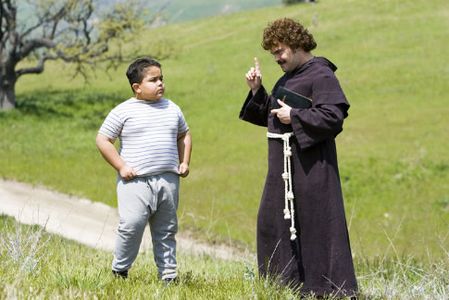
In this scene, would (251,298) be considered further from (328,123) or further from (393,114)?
(393,114)

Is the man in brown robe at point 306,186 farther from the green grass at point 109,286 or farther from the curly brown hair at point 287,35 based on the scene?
the green grass at point 109,286

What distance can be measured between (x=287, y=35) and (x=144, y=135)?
4.50 ft

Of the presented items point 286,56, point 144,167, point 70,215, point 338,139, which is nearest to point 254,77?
point 286,56

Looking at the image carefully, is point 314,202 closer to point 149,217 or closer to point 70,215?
point 149,217

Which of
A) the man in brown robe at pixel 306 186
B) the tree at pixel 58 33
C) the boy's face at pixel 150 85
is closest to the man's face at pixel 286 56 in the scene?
the man in brown robe at pixel 306 186

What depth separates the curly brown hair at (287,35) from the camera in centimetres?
557

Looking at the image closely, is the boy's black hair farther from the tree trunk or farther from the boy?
the tree trunk

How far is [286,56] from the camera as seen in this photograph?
18.5 feet

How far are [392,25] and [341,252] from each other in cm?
3799

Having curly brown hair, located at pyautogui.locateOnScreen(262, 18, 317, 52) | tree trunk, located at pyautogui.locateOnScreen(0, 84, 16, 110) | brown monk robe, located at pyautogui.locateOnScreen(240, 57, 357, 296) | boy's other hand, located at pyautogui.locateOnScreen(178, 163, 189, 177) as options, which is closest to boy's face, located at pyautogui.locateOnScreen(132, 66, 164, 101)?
boy's other hand, located at pyautogui.locateOnScreen(178, 163, 189, 177)

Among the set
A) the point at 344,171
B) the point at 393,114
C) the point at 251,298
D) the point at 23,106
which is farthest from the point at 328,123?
the point at 23,106

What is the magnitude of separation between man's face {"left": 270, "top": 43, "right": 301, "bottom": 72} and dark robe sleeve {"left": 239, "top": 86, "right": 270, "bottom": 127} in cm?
38

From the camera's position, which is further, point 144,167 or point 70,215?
point 70,215

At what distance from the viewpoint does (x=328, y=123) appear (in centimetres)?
538
